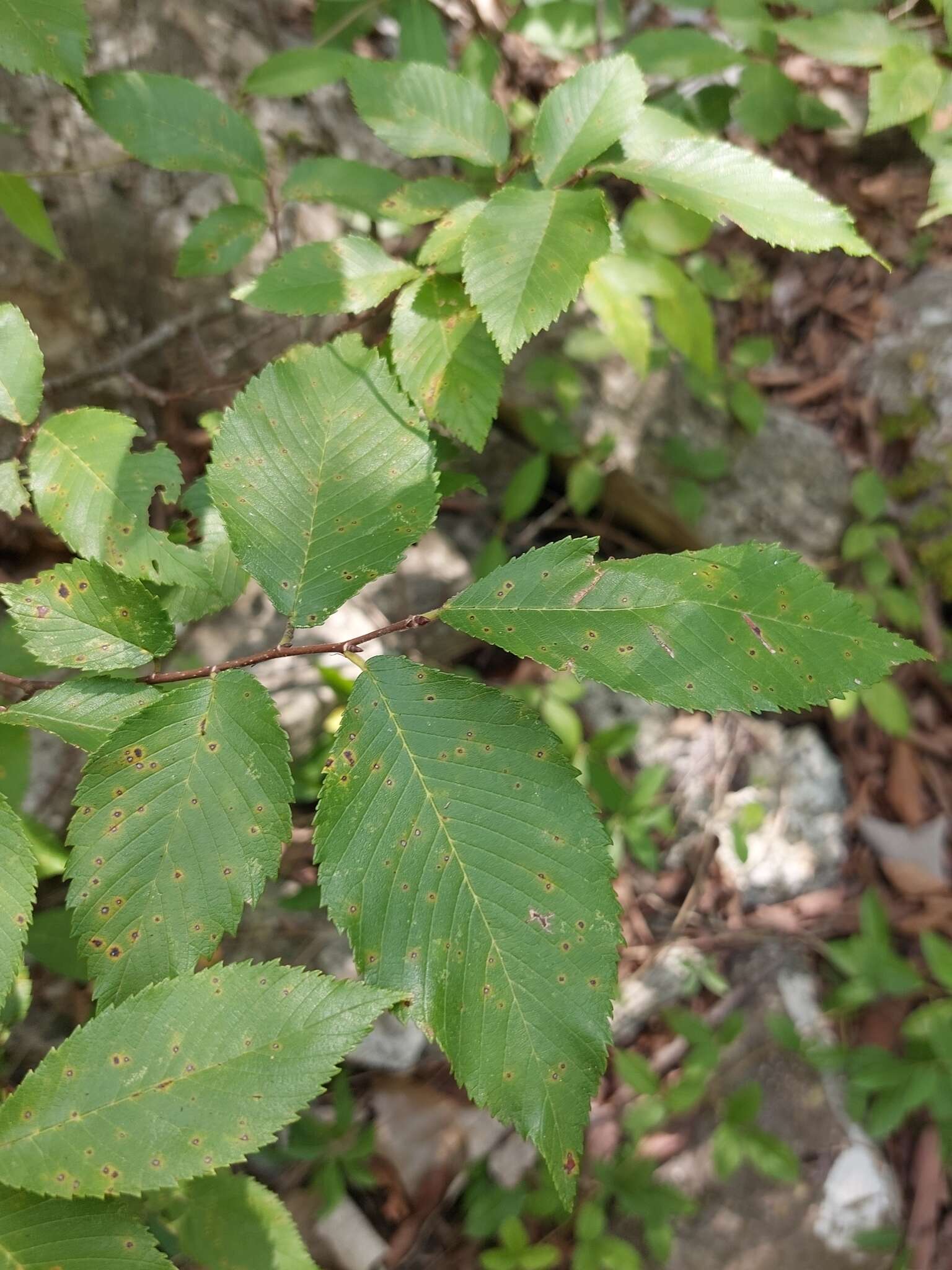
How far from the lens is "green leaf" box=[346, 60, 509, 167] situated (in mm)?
1259

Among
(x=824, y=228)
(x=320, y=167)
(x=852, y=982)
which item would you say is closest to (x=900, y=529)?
(x=852, y=982)

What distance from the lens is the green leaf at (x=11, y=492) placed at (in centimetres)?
109

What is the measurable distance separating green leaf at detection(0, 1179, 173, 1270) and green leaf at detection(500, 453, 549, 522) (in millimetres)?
1861

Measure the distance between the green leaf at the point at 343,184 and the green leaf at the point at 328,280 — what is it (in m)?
0.19

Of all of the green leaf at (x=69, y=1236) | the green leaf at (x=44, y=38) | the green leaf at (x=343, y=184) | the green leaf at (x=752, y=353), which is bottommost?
the green leaf at (x=752, y=353)

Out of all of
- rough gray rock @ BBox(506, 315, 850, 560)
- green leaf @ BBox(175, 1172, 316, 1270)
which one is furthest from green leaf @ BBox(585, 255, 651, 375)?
green leaf @ BBox(175, 1172, 316, 1270)

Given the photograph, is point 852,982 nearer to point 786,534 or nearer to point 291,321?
point 786,534

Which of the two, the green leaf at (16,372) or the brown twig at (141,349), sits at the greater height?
the green leaf at (16,372)

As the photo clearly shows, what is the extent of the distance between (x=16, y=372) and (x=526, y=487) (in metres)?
1.49

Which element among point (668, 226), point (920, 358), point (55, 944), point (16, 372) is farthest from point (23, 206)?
point (920, 358)

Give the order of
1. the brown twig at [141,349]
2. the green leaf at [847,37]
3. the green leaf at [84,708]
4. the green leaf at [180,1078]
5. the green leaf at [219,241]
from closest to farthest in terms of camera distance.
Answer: the green leaf at [180,1078] → the green leaf at [84,708] → the green leaf at [219,241] → the green leaf at [847,37] → the brown twig at [141,349]

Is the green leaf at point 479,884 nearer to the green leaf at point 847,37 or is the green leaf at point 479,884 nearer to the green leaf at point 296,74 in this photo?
the green leaf at point 296,74

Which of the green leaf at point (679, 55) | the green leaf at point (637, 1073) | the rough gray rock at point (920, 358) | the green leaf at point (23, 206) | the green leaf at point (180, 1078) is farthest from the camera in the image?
the rough gray rock at point (920, 358)

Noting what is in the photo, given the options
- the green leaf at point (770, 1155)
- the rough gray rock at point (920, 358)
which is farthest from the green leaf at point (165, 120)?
the green leaf at point (770, 1155)
